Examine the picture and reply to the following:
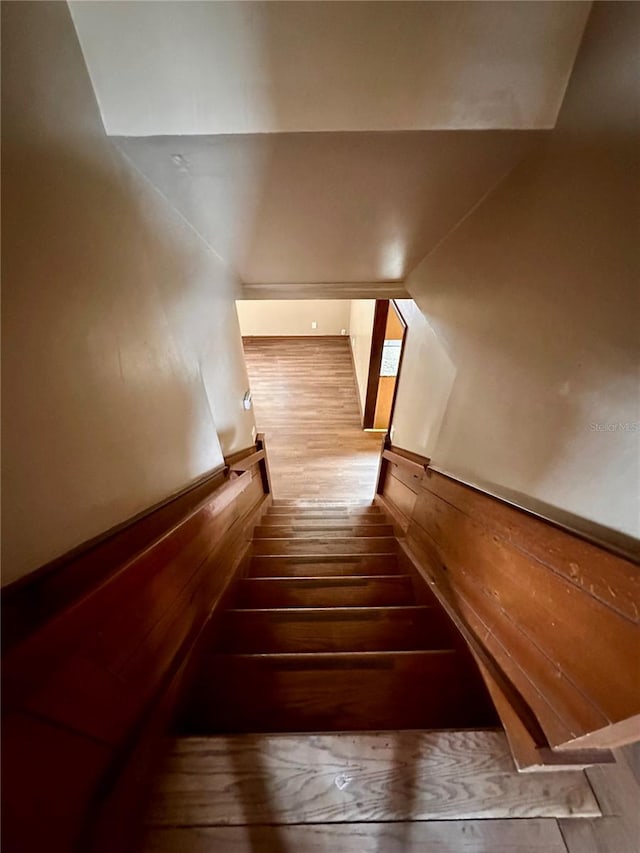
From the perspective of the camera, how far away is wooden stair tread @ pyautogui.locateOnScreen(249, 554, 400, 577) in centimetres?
206

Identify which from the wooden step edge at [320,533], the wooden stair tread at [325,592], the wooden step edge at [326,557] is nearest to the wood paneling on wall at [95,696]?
the wooden stair tread at [325,592]

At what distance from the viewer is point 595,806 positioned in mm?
758

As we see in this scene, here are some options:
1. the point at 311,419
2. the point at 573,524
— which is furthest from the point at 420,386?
the point at 311,419

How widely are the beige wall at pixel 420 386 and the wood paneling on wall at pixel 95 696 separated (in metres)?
1.63

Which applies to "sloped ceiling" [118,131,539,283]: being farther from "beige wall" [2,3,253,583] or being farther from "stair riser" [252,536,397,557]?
"stair riser" [252,536,397,557]

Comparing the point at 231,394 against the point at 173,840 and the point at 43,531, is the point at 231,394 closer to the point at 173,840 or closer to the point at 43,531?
the point at 43,531

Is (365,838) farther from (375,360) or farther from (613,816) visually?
(375,360)

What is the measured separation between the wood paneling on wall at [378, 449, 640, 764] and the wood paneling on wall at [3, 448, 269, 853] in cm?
95

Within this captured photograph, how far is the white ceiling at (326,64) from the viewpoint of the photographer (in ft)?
2.43

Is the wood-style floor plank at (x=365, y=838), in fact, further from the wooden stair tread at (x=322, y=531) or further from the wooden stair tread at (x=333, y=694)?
the wooden stair tread at (x=322, y=531)

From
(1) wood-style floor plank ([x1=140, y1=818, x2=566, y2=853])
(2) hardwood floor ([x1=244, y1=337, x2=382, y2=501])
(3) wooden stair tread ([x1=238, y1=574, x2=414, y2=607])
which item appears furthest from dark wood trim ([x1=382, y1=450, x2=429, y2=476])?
(1) wood-style floor plank ([x1=140, y1=818, x2=566, y2=853])

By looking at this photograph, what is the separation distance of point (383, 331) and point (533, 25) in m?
3.93

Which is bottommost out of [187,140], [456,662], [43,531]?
[456,662]

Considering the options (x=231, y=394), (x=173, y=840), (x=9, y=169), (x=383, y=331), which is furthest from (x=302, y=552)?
(x=383, y=331)
